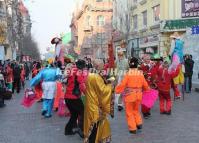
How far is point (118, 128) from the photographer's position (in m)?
12.1

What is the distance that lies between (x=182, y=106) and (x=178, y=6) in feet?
71.0

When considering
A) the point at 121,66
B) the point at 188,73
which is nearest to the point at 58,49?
the point at 121,66

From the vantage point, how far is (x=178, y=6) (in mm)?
37625

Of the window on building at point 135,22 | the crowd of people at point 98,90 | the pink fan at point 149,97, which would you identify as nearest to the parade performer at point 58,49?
the crowd of people at point 98,90

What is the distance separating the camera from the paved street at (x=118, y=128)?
34.8ft

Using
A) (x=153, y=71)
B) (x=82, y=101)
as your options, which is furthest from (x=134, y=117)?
(x=153, y=71)

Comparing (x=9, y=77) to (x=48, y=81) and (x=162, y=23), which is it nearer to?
(x=48, y=81)

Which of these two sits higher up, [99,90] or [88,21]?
[88,21]

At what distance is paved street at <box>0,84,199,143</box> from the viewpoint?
10.6 meters

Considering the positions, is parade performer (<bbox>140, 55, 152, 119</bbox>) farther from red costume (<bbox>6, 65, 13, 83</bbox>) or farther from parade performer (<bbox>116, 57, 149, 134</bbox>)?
red costume (<bbox>6, 65, 13, 83</bbox>)

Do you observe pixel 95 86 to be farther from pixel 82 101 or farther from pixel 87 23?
pixel 87 23

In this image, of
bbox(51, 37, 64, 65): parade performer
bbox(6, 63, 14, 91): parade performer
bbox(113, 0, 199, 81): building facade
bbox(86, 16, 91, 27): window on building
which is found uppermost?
bbox(86, 16, 91, 27): window on building

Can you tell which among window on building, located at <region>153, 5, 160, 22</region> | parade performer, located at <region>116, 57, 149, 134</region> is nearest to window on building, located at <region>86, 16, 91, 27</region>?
window on building, located at <region>153, 5, 160, 22</region>

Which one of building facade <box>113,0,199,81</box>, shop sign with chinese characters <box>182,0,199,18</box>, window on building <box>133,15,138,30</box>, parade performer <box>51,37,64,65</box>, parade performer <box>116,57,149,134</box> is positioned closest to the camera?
parade performer <box>116,57,149,134</box>
